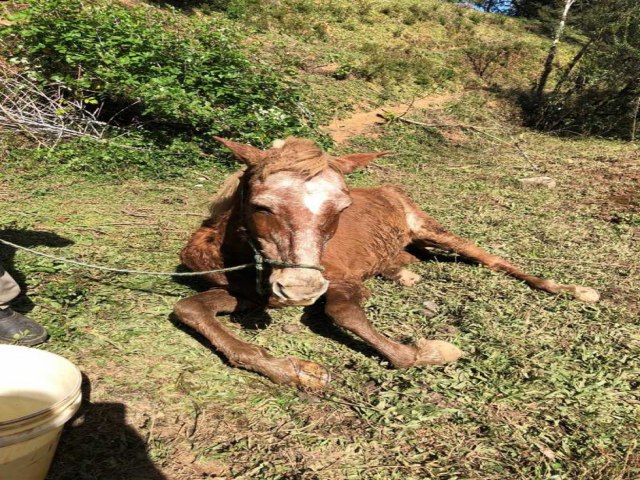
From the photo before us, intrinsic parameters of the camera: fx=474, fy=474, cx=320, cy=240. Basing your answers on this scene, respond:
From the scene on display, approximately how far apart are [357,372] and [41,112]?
8.15m

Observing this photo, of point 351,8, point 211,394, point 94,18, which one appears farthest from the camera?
point 351,8

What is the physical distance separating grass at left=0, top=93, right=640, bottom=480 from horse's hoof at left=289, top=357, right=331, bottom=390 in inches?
2.8

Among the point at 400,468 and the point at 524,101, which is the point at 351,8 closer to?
the point at 524,101

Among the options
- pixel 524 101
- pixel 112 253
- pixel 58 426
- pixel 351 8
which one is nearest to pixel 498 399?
pixel 58 426

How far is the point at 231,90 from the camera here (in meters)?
9.70

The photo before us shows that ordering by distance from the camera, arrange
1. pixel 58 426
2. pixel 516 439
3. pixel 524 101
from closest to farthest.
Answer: pixel 58 426 → pixel 516 439 → pixel 524 101

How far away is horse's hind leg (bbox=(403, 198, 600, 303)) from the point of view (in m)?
4.57

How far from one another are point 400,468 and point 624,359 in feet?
6.84

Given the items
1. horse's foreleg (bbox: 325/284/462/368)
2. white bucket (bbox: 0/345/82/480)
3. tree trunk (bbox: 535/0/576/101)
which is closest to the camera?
white bucket (bbox: 0/345/82/480)

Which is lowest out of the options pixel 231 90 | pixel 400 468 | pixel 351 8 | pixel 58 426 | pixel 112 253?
pixel 112 253

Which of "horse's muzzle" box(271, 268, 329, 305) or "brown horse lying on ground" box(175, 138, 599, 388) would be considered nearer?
"horse's muzzle" box(271, 268, 329, 305)

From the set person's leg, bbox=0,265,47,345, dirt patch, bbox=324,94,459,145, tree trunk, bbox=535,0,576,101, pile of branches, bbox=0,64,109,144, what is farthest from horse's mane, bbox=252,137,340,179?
tree trunk, bbox=535,0,576,101

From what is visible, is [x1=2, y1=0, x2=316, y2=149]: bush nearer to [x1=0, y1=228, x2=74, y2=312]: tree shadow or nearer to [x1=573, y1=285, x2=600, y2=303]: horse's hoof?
[x1=0, y1=228, x2=74, y2=312]: tree shadow

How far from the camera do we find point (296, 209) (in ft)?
10.0
